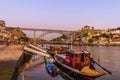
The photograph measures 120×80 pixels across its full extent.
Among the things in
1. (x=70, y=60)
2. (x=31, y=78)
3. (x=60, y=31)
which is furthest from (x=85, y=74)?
(x=60, y=31)

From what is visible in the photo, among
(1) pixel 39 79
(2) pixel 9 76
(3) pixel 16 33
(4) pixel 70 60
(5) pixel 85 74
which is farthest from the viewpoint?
(3) pixel 16 33

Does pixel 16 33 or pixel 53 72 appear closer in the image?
pixel 53 72

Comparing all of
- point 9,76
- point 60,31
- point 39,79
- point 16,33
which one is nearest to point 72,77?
point 39,79

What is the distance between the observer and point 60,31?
193 metres

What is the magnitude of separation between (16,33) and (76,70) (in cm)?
13820

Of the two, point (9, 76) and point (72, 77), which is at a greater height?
point (9, 76)

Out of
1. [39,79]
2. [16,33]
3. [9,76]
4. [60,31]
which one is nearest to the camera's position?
[9,76]

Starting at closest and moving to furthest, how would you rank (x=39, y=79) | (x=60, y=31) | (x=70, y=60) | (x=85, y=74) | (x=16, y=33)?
1. (x=85, y=74)
2. (x=39, y=79)
3. (x=70, y=60)
4. (x=16, y=33)
5. (x=60, y=31)

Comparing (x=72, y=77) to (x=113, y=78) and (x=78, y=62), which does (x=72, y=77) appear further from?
(x=113, y=78)

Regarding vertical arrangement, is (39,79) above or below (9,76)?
below

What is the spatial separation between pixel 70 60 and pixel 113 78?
23.4ft

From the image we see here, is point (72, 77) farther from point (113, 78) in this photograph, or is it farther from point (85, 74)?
point (113, 78)

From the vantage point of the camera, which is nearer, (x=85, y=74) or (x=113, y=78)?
(x=85, y=74)

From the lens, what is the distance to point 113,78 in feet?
127
